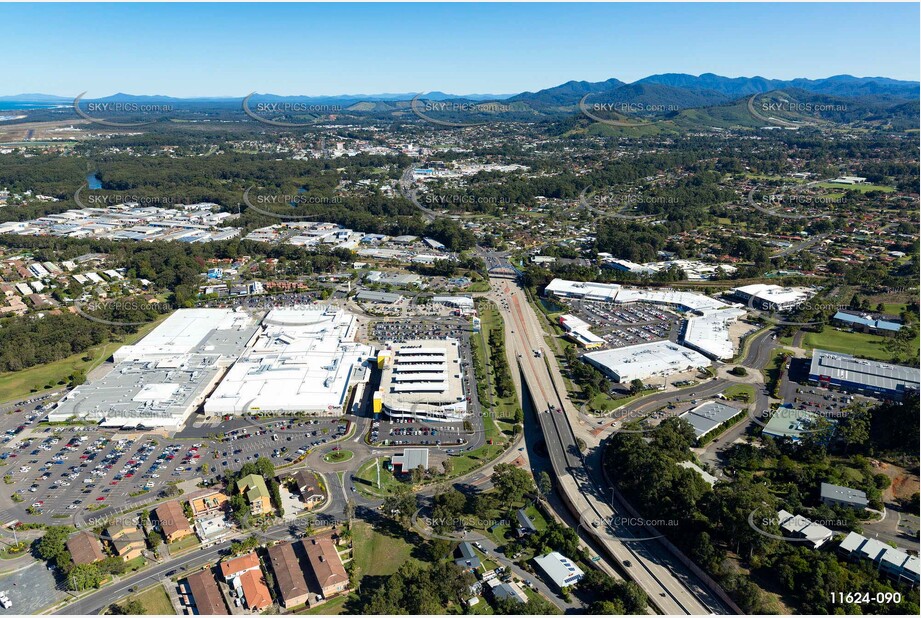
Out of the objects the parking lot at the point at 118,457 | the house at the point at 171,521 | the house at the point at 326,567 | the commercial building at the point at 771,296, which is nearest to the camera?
the house at the point at 326,567

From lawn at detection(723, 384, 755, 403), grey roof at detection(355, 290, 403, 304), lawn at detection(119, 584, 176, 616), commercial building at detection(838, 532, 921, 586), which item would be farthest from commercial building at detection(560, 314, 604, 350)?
lawn at detection(119, 584, 176, 616)

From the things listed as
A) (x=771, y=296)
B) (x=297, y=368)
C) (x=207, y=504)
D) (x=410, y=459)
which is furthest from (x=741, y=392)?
(x=207, y=504)

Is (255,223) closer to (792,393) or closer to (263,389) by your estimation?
(263,389)

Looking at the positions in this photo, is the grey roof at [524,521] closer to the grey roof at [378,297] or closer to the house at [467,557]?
the house at [467,557]

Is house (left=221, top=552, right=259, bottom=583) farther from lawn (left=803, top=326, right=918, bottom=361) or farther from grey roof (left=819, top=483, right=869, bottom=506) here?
lawn (left=803, top=326, right=918, bottom=361)

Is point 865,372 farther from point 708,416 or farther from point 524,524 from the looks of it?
point 524,524

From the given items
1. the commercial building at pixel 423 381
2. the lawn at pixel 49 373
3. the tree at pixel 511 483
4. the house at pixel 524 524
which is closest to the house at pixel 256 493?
the commercial building at pixel 423 381
